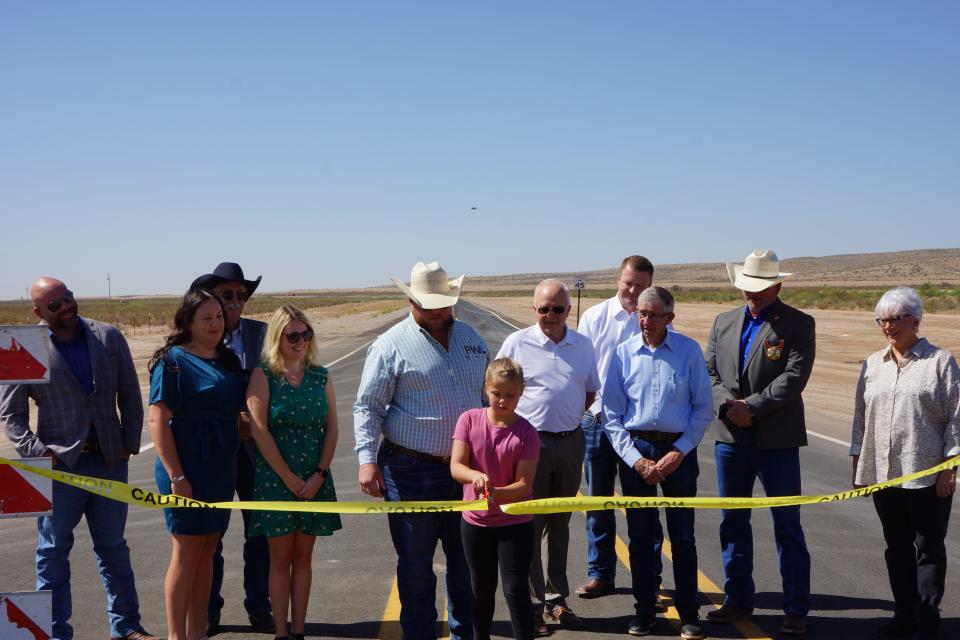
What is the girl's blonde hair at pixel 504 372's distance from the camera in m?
4.45

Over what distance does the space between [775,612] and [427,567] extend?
7.70 feet

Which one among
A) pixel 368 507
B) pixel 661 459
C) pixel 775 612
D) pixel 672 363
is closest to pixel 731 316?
pixel 672 363

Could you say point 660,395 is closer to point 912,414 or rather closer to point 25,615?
point 912,414

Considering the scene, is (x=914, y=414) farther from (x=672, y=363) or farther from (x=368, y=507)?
(x=368, y=507)

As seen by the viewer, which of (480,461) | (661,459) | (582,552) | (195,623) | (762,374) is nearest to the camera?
(480,461)

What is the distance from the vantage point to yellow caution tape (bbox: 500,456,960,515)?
4.71m

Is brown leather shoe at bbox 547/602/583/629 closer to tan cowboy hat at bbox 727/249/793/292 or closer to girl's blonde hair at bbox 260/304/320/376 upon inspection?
girl's blonde hair at bbox 260/304/320/376

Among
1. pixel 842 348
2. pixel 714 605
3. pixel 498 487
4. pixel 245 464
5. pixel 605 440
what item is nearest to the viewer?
pixel 498 487

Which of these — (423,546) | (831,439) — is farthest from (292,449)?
(831,439)

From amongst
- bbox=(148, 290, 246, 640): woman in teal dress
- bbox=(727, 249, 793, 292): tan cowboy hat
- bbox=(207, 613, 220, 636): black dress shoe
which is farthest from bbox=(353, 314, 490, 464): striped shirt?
bbox=(727, 249, 793, 292): tan cowboy hat

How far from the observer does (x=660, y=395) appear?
5.40m

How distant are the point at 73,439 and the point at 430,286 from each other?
2.20 meters

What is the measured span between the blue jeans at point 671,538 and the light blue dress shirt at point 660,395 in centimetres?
11

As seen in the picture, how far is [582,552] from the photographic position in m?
6.92
